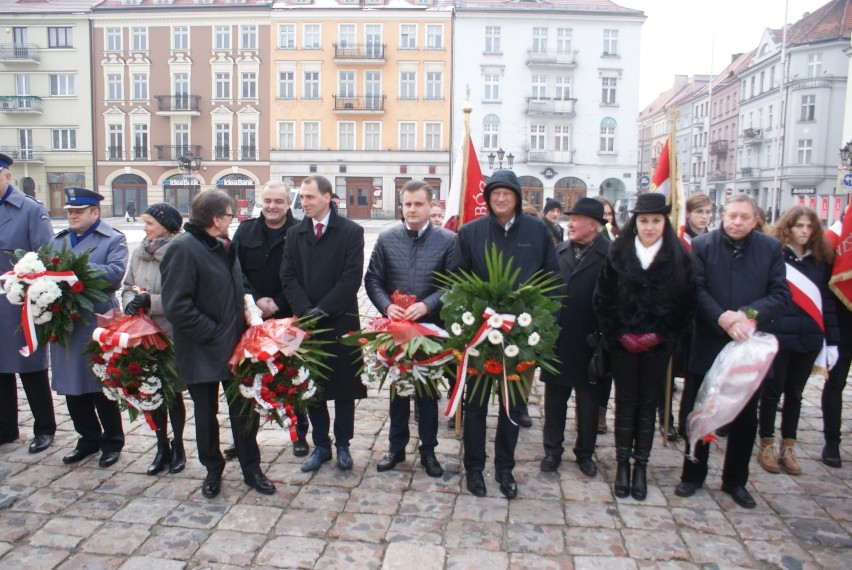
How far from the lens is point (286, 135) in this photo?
44219 millimetres

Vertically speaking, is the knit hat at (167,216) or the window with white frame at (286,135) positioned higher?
the window with white frame at (286,135)

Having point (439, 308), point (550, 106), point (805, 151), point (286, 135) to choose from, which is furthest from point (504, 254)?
point (805, 151)

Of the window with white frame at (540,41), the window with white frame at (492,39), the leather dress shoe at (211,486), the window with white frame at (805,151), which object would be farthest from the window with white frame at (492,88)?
the leather dress shoe at (211,486)

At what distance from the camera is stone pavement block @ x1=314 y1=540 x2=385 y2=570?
345 centimetres

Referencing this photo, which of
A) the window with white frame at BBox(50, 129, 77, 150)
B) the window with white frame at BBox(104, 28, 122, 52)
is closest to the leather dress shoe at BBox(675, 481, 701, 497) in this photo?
the window with white frame at BBox(104, 28, 122, 52)

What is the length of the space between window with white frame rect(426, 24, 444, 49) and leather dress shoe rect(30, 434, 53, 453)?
4155cm

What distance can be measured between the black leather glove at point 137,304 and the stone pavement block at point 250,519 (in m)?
1.41

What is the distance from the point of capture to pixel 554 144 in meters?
43.9

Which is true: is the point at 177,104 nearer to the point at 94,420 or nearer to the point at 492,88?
the point at 492,88

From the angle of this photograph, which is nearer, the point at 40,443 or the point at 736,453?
the point at 736,453

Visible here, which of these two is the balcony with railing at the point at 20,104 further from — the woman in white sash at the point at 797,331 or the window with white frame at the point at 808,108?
the window with white frame at the point at 808,108

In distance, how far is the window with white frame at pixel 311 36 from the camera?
142 ft

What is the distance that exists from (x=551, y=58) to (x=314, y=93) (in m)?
15.4

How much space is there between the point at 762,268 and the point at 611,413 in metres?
2.30
